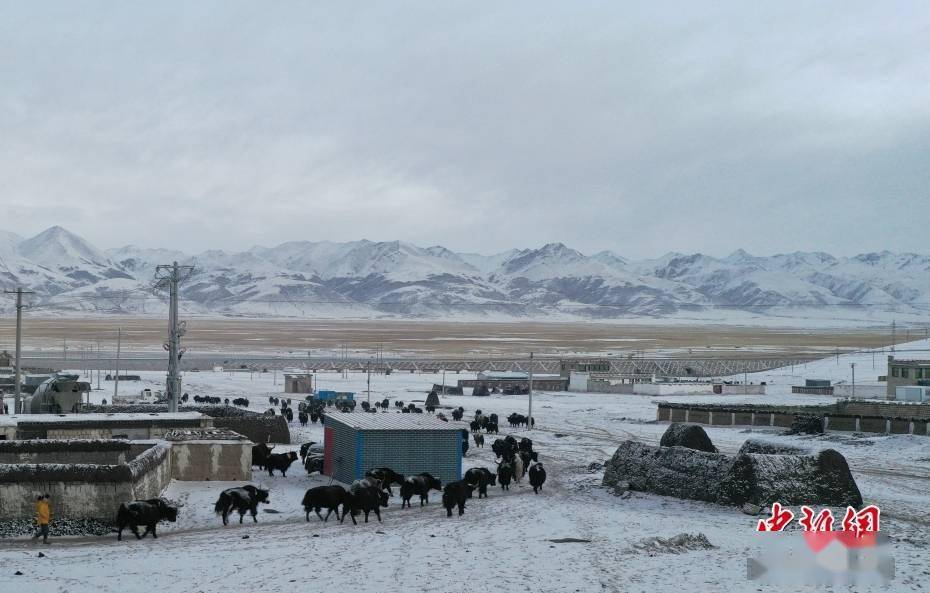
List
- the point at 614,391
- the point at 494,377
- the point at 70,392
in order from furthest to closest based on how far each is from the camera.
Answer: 1. the point at 494,377
2. the point at 614,391
3. the point at 70,392

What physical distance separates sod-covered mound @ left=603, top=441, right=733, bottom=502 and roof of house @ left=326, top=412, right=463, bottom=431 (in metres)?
4.98

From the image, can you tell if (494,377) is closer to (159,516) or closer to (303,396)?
(303,396)

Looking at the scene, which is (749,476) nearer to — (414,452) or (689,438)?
(689,438)

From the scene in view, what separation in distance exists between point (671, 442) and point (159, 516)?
17.3 metres

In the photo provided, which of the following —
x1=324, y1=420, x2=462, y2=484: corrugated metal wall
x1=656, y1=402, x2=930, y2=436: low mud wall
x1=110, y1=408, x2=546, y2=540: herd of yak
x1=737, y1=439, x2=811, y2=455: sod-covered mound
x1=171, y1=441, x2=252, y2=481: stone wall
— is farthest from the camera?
x1=656, y1=402, x2=930, y2=436: low mud wall

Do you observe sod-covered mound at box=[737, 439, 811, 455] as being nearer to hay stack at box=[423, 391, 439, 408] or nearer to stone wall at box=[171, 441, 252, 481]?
stone wall at box=[171, 441, 252, 481]

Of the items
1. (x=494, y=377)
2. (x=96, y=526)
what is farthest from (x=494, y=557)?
(x=494, y=377)

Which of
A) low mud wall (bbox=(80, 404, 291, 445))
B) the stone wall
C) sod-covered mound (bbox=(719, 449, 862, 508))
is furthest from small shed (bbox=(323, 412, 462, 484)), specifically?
low mud wall (bbox=(80, 404, 291, 445))

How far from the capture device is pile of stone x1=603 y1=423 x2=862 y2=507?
78.0 ft

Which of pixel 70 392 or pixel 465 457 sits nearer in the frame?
pixel 465 457

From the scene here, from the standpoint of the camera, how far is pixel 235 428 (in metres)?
37.8

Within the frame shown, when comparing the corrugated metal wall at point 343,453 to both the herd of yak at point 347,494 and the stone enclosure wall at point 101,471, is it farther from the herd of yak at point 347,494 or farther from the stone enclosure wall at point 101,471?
the stone enclosure wall at point 101,471

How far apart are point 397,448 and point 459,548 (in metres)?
9.35

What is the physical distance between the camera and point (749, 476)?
2403 centimetres
